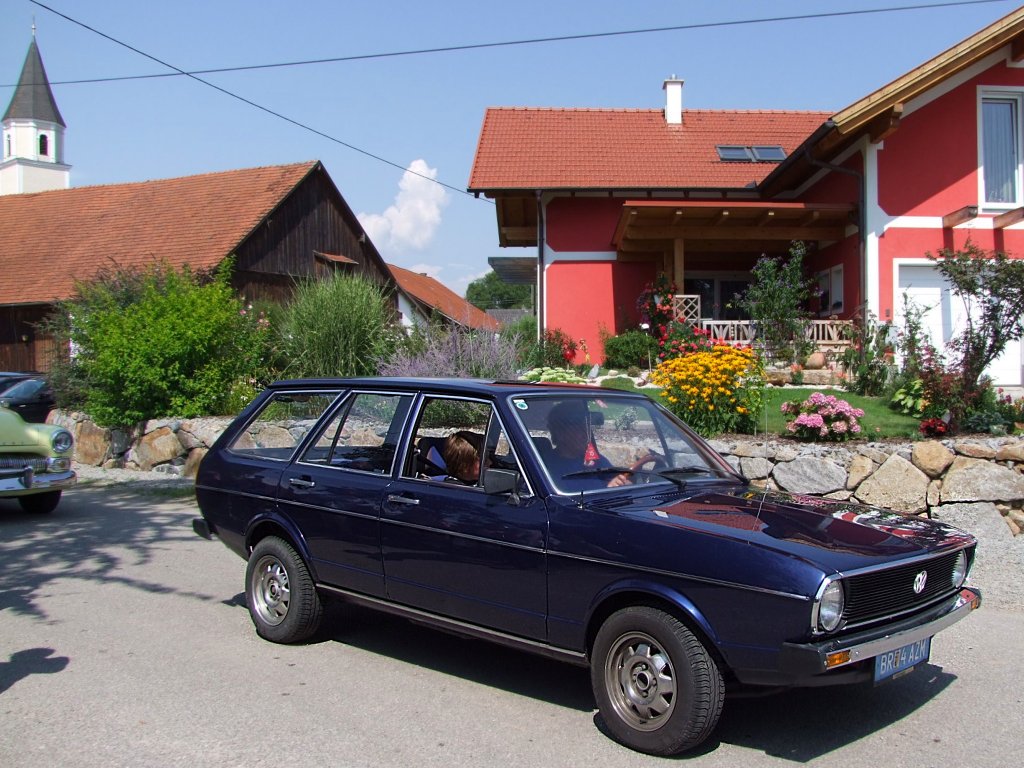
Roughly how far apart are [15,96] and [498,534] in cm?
6891

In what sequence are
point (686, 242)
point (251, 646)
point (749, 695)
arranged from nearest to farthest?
point (749, 695)
point (251, 646)
point (686, 242)

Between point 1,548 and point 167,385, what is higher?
point 167,385

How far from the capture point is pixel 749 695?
3770 mm

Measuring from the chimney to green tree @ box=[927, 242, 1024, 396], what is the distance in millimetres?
13095

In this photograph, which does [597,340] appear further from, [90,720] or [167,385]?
[90,720]

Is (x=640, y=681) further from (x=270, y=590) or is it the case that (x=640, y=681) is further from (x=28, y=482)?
(x=28, y=482)

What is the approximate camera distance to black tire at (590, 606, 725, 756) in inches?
145

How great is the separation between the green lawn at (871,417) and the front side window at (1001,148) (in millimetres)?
6753

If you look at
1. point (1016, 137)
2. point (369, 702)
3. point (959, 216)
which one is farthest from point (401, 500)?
point (1016, 137)

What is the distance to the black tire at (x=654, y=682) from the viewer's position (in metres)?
3.68

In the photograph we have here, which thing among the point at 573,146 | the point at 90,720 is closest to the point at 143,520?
the point at 90,720

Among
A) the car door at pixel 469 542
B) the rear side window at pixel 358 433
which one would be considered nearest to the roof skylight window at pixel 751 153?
the rear side window at pixel 358 433

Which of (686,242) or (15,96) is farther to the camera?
(15,96)

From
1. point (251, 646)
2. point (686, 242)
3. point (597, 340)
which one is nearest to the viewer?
point (251, 646)
